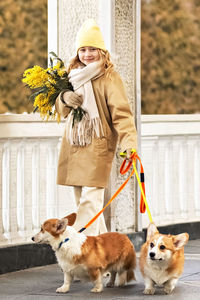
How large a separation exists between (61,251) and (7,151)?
1376 millimetres

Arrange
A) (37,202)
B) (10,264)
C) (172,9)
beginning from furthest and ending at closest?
(172,9) → (37,202) → (10,264)

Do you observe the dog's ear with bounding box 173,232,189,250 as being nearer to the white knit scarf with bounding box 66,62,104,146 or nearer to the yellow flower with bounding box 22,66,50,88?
the white knit scarf with bounding box 66,62,104,146

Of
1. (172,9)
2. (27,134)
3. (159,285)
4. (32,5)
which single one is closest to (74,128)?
(27,134)

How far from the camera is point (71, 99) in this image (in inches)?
242

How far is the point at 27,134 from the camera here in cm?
684

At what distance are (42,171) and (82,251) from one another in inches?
63.4

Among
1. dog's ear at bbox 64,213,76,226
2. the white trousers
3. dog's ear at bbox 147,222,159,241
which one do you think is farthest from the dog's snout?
the white trousers

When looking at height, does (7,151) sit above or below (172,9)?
below

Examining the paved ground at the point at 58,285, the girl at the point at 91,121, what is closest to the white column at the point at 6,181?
the paved ground at the point at 58,285

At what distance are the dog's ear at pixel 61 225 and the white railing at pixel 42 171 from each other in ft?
4.03

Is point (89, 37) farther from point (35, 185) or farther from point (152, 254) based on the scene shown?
point (152, 254)

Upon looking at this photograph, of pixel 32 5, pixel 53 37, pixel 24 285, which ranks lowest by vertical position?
pixel 24 285

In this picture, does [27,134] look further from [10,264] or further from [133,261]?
[133,261]

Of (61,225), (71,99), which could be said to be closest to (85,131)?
(71,99)
